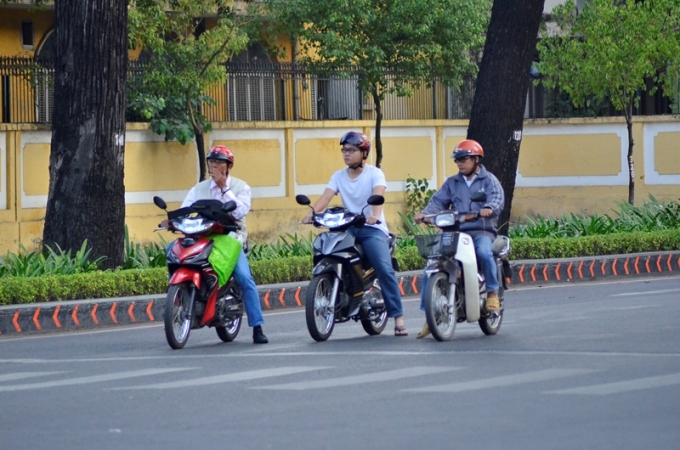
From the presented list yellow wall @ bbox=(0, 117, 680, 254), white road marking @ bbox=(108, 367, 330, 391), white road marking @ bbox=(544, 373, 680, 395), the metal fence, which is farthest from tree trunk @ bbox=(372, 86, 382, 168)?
white road marking @ bbox=(544, 373, 680, 395)

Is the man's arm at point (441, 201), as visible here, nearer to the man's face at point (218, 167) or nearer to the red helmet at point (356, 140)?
the red helmet at point (356, 140)

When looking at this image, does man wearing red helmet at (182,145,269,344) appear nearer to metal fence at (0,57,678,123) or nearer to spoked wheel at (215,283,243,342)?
spoked wheel at (215,283,243,342)

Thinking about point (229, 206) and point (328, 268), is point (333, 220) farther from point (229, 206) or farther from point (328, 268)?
point (229, 206)

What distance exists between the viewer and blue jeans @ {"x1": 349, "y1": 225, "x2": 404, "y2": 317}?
476 inches

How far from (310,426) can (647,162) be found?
927 inches

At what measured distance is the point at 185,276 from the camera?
38.0ft

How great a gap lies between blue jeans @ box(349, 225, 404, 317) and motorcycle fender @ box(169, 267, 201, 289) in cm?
141

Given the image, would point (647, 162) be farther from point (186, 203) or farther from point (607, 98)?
point (186, 203)

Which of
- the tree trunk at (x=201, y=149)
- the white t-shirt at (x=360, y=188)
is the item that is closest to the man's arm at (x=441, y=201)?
the white t-shirt at (x=360, y=188)

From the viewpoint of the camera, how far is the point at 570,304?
595 inches

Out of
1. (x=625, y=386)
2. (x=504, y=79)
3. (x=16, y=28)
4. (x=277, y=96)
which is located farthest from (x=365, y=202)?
(x=16, y=28)

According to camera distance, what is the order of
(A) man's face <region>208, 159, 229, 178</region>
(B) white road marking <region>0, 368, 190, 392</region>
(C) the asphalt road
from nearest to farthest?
(C) the asphalt road, (B) white road marking <region>0, 368, 190, 392</region>, (A) man's face <region>208, 159, 229, 178</region>

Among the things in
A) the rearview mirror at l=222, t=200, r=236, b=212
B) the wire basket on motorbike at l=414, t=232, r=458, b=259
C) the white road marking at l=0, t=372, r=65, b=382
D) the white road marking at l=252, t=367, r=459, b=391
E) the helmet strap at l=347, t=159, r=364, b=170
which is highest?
the helmet strap at l=347, t=159, r=364, b=170

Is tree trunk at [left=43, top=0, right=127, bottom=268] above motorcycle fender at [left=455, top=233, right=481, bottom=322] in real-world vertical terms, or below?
above
